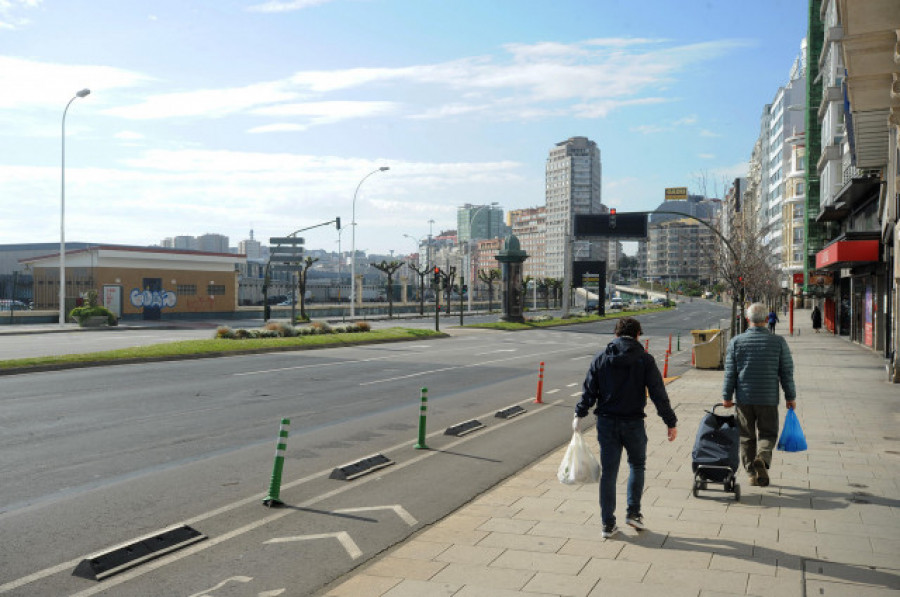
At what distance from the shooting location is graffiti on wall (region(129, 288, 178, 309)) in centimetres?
5673

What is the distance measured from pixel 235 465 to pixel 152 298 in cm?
5189

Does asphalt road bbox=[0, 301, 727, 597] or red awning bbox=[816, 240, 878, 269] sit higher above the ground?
red awning bbox=[816, 240, 878, 269]

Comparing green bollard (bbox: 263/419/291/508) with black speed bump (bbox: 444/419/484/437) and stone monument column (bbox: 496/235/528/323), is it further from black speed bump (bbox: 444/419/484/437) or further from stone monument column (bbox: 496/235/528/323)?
stone monument column (bbox: 496/235/528/323)

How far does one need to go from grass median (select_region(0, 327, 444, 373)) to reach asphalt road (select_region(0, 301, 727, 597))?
5.26 feet

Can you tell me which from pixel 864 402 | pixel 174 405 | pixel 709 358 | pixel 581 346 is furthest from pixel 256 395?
pixel 581 346

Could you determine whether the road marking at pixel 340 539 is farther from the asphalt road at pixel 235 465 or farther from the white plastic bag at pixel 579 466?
the white plastic bag at pixel 579 466

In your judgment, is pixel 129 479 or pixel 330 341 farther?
pixel 330 341

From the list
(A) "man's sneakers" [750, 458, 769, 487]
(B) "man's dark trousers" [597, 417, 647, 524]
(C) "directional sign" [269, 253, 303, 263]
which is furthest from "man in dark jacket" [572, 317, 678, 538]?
(C) "directional sign" [269, 253, 303, 263]

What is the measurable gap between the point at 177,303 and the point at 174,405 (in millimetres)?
47919

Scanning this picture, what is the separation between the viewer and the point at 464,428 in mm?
12219

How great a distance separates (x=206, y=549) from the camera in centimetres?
640

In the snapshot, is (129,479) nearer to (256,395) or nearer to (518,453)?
(518,453)

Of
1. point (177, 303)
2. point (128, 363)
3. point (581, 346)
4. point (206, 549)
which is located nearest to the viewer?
point (206, 549)

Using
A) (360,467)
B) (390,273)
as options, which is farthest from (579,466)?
(390,273)
